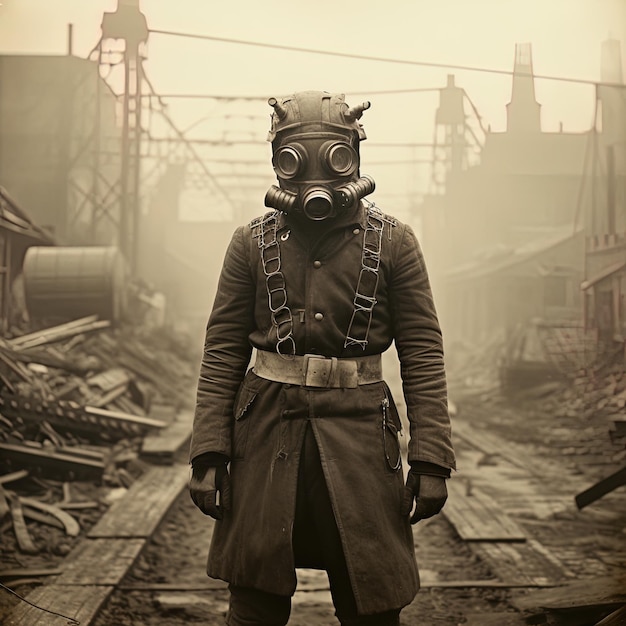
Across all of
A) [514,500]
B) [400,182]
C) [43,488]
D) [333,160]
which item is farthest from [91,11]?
[514,500]

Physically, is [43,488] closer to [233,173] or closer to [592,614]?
[233,173]

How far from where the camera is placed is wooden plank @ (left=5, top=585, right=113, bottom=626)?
3.48 metres

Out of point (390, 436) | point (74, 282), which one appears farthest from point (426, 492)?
point (74, 282)

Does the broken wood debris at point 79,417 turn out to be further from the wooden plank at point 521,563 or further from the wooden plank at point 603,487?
the wooden plank at point 603,487

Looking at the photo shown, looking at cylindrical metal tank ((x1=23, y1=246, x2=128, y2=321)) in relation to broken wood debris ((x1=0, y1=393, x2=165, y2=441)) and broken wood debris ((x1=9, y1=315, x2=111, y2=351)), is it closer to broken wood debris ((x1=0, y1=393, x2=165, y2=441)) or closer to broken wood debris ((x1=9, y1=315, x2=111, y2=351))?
broken wood debris ((x1=9, y1=315, x2=111, y2=351))

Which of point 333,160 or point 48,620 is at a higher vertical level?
point 333,160

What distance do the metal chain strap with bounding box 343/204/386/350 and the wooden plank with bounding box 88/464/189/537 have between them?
9.30 feet

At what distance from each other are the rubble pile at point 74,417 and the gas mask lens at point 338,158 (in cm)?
298

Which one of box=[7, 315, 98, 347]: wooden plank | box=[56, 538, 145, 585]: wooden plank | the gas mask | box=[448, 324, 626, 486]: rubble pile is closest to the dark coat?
the gas mask

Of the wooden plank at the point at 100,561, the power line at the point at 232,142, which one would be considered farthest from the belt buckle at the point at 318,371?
the power line at the point at 232,142

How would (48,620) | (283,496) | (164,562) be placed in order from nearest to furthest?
(283,496)
(48,620)
(164,562)

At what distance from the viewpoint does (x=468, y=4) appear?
5.26 meters

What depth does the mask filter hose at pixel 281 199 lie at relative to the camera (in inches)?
91.3

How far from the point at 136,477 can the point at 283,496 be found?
12.0 feet
